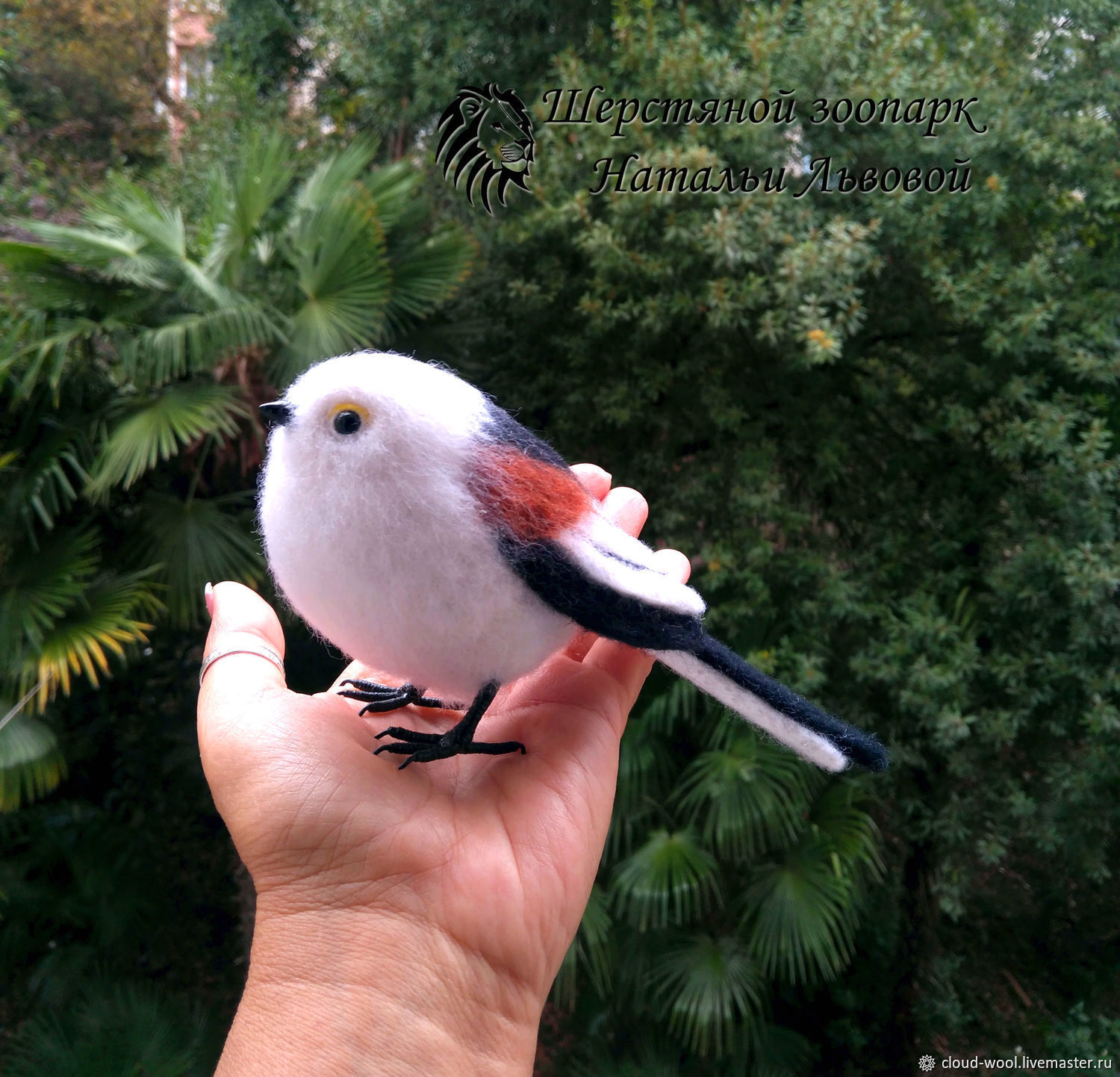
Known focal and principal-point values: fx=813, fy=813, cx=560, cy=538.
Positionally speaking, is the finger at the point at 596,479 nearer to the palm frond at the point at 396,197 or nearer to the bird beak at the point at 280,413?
the bird beak at the point at 280,413

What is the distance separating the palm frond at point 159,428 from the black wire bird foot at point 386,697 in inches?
42.2

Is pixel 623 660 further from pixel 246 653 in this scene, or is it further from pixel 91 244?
pixel 91 244

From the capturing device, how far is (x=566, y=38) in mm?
2834

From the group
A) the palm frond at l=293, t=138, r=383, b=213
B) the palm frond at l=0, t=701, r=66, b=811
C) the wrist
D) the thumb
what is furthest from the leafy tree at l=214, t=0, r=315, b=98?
the wrist

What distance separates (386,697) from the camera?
1299 millimetres

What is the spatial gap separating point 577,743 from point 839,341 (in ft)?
5.08

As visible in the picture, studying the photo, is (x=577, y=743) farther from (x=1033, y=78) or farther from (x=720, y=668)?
(x=1033, y=78)

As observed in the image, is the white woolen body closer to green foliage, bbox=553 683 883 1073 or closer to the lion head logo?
green foliage, bbox=553 683 883 1073

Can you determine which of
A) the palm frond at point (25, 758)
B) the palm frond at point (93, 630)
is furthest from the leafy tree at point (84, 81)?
the palm frond at point (25, 758)

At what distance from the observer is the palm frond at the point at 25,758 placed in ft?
6.80

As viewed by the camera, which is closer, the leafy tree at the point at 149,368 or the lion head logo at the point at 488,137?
the leafy tree at the point at 149,368

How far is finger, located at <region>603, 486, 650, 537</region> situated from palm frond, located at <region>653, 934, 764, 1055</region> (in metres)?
1.53

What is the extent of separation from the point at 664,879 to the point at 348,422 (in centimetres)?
179

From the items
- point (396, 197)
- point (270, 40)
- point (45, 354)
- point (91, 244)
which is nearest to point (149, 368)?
point (45, 354)
